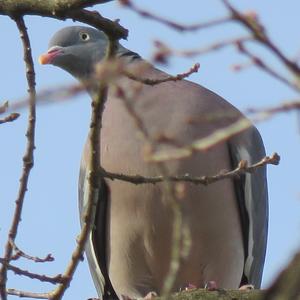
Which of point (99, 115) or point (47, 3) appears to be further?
point (47, 3)

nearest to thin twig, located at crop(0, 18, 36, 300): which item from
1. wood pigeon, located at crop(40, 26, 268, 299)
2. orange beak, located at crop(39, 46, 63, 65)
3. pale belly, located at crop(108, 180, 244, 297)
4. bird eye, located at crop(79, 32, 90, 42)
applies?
wood pigeon, located at crop(40, 26, 268, 299)

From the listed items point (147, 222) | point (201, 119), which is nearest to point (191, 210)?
→ point (147, 222)

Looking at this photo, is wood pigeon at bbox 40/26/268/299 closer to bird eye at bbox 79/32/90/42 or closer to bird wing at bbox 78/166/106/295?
bird wing at bbox 78/166/106/295

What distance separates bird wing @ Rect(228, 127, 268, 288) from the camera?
5.57 m

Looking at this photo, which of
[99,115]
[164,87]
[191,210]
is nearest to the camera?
[99,115]

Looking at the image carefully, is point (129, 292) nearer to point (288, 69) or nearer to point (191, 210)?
point (191, 210)

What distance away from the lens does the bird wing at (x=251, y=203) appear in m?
5.57

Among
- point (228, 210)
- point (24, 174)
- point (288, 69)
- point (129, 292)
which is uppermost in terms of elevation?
point (288, 69)

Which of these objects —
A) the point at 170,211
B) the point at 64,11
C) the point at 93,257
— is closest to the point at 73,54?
the point at 93,257

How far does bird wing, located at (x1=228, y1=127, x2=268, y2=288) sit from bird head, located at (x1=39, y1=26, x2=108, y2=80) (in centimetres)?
127

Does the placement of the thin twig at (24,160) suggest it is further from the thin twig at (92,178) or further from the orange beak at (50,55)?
the orange beak at (50,55)

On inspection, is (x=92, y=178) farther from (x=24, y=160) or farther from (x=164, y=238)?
(x=164, y=238)

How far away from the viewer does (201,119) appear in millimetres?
1430

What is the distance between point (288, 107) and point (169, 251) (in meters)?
4.04
